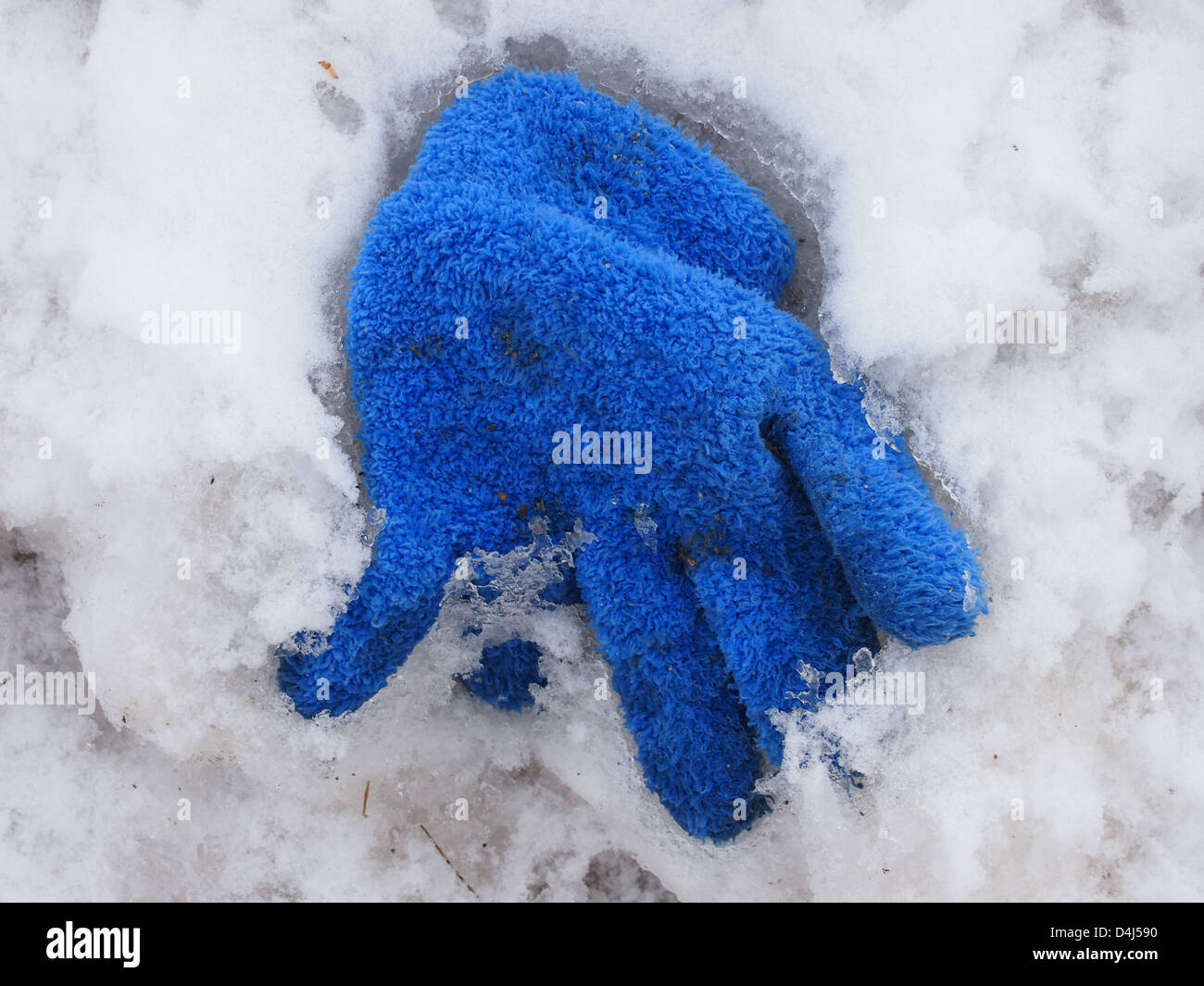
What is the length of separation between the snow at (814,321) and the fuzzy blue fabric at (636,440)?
0.26 ft

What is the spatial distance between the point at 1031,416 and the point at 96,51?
1.35 metres

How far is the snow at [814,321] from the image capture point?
1.13 metres

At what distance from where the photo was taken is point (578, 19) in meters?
1.25

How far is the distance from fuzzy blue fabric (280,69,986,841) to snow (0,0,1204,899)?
8 cm

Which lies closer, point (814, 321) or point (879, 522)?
point (879, 522)

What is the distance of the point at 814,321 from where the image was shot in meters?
1.21

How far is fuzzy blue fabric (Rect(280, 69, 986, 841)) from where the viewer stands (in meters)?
1.05

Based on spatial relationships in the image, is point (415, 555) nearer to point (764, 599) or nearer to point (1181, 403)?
point (764, 599)

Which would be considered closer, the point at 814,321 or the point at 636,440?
the point at 636,440

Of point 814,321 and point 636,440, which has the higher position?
point 814,321

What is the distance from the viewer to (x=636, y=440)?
3.54 feet

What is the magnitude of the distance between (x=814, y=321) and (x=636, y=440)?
0.33 m

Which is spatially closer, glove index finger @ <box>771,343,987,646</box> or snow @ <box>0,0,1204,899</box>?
glove index finger @ <box>771,343,987,646</box>
